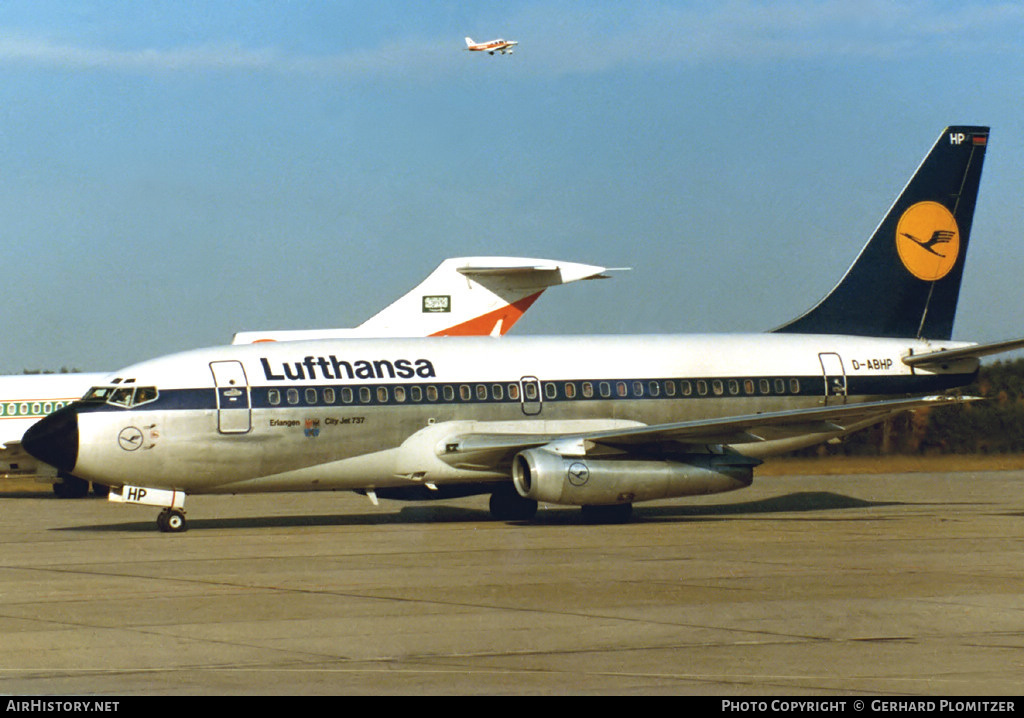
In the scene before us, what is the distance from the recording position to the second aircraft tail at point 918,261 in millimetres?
29672

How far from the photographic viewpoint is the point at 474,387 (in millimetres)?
25688

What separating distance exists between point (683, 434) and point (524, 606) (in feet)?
35.7

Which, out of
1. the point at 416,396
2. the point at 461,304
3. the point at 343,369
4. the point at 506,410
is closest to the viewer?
the point at 343,369

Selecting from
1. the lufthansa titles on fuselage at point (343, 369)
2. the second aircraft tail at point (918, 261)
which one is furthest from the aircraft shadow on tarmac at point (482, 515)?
the second aircraft tail at point (918, 261)

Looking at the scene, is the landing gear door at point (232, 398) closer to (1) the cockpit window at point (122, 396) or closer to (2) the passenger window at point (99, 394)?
(1) the cockpit window at point (122, 396)

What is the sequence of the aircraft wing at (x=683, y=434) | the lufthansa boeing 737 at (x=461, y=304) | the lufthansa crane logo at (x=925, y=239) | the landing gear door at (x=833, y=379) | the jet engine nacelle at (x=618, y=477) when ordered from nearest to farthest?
the jet engine nacelle at (x=618, y=477) → the aircraft wing at (x=683, y=434) → the landing gear door at (x=833, y=379) → the lufthansa crane logo at (x=925, y=239) → the lufthansa boeing 737 at (x=461, y=304)

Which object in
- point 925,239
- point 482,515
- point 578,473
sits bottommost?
point 482,515

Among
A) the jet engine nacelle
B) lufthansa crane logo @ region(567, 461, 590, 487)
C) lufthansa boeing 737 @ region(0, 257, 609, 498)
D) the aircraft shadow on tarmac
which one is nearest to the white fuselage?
the aircraft shadow on tarmac

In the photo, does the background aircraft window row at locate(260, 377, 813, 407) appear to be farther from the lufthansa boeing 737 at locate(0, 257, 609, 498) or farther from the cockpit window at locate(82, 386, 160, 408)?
the lufthansa boeing 737 at locate(0, 257, 609, 498)

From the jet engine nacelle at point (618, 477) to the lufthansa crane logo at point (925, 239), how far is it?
7.59 meters

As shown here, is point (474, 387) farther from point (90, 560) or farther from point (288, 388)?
point (90, 560)

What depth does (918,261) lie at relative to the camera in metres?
30.1

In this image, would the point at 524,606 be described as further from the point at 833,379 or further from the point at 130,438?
the point at 833,379

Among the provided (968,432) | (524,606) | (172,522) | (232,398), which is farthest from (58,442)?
(968,432)
